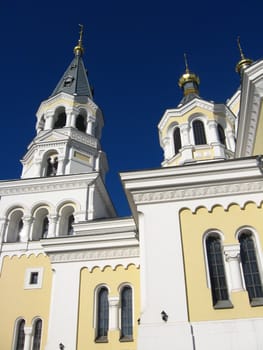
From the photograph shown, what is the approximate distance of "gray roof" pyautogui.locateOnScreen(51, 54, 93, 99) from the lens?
21500 mm

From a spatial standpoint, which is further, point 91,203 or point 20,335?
point 91,203

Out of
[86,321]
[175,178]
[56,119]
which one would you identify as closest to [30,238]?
[86,321]

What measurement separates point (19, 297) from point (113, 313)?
16.1ft

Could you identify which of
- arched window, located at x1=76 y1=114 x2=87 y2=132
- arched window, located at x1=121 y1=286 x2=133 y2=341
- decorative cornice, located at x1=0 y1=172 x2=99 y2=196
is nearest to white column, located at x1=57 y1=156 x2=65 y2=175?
decorative cornice, located at x1=0 y1=172 x2=99 y2=196

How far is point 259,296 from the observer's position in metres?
7.14

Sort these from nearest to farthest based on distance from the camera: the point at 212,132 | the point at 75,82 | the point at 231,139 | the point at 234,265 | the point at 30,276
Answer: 1. the point at 234,265
2. the point at 30,276
3. the point at 212,132
4. the point at 231,139
5. the point at 75,82

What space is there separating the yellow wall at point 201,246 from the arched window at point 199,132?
10.5 meters

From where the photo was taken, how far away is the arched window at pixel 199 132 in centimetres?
1817

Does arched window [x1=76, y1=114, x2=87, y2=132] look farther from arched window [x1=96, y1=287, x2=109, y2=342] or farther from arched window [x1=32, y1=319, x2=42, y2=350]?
arched window [x1=96, y1=287, x2=109, y2=342]

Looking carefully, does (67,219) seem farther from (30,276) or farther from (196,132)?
(196,132)

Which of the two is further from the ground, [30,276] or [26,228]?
[26,228]

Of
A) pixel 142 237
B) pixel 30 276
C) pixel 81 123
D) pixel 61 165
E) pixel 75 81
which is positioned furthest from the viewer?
pixel 75 81

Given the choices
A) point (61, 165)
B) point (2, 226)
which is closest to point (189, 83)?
point (61, 165)

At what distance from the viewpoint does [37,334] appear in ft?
42.3
